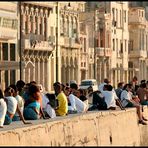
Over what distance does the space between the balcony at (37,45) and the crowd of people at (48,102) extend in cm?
3619

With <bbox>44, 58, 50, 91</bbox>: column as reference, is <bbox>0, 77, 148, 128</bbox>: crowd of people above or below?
below

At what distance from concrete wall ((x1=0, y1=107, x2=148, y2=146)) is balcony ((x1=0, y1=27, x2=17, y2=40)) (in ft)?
114

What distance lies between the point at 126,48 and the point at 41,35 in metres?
27.5

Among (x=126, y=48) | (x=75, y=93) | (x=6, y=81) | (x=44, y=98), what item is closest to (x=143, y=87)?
(x=75, y=93)

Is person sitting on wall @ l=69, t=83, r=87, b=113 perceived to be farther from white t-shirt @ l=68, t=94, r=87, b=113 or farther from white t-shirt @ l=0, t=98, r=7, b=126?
white t-shirt @ l=0, t=98, r=7, b=126

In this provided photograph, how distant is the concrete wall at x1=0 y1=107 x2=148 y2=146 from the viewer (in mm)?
17344

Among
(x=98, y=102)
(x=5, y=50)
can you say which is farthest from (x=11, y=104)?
(x=5, y=50)

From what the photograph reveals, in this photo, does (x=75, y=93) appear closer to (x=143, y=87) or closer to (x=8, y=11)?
A: (x=143, y=87)

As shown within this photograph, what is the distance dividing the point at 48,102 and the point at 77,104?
2610 millimetres

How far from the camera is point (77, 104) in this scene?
25781mm

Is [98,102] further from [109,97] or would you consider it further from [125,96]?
[125,96]

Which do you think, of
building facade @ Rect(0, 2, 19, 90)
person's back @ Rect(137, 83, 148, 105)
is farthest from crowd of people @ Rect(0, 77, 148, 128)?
building facade @ Rect(0, 2, 19, 90)

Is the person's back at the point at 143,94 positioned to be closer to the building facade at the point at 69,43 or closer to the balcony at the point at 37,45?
the balcony at the point at 37,45

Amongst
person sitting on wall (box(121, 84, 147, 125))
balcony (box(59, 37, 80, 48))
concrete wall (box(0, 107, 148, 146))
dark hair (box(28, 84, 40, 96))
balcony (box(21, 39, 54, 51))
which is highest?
balcony (box(59, 37, 80, 48))
